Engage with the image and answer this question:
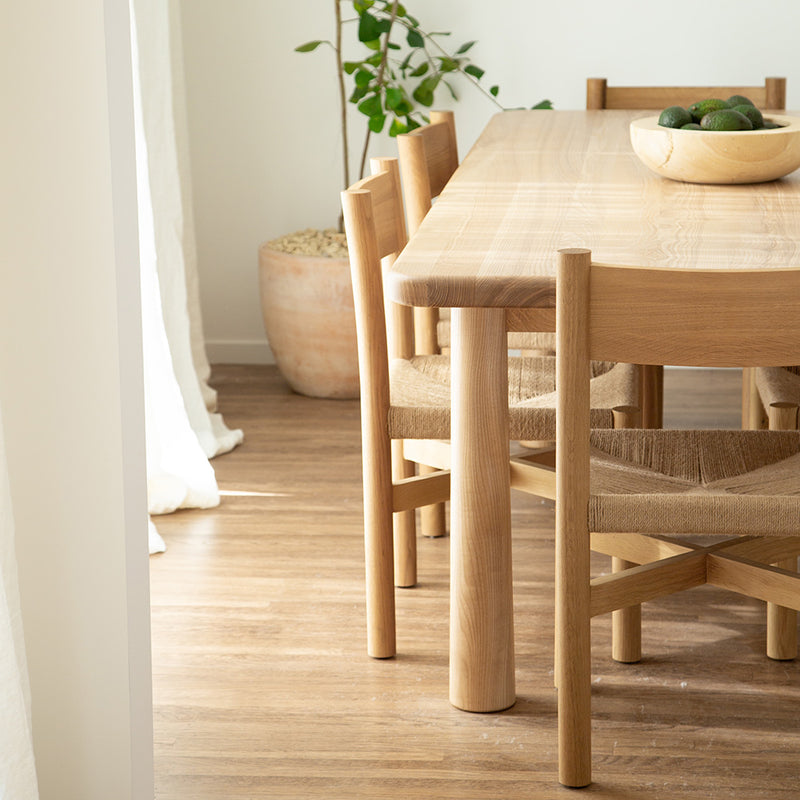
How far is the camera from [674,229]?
185 cm

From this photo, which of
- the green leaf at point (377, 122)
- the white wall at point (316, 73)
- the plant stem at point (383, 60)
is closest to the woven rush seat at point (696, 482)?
the green leaf at point (377, 122)

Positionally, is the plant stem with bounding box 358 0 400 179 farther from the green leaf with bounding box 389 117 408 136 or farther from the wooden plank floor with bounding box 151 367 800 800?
the wooden plank floor with bounding box 151 367 800 800

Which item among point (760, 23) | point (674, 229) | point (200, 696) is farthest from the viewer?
point (760, 23)

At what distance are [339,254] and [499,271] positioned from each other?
6.80 ft

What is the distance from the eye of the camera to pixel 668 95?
3.30 meters

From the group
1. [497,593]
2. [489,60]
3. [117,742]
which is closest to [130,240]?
[117,742]

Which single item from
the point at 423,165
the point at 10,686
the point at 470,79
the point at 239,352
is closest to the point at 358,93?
the point at 470,79

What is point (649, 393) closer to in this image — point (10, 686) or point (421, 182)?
point (421, 182)

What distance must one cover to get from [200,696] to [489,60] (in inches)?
99.7

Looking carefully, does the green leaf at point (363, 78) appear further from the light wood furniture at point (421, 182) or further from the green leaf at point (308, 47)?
the light wood furniture at point (421, 182)

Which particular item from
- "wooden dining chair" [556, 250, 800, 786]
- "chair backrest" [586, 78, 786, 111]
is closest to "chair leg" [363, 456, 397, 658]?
"wooden dining chair" [556, 250, 800, 786]

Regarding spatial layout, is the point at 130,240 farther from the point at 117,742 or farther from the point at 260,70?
the point at 260,70

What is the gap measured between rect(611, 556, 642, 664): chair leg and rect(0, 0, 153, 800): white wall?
884mm

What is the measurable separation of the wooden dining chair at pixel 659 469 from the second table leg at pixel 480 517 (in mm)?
155
